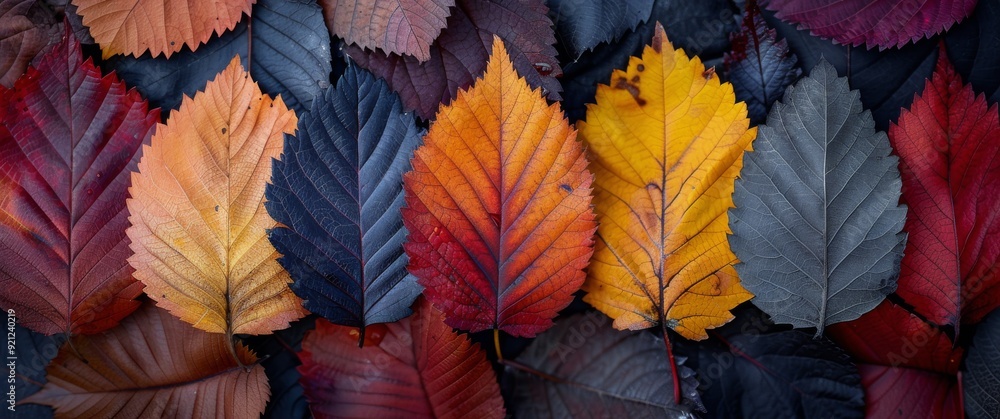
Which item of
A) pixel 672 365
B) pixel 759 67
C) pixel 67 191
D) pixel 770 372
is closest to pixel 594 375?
pixel 672 365

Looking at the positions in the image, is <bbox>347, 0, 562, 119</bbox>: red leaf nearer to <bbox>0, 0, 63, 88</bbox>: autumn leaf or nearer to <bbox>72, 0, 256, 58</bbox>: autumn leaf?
<bbox>72, 0, 256, 58</bbox>: autumn leaf

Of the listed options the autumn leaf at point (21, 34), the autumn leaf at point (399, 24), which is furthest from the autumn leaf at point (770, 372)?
the autumn leaf at point (21, 34)

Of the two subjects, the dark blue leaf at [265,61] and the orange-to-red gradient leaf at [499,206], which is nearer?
the orange-to-red gradient leaf at [499,206]

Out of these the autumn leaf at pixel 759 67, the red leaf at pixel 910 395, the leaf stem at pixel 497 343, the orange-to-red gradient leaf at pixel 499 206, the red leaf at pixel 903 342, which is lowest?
the red leaf at pixel 910 395

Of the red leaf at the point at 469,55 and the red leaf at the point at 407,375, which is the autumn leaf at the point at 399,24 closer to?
the red leaf at the point at 469,55

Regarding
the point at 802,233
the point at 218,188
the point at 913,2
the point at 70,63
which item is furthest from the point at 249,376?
the point at 913,2

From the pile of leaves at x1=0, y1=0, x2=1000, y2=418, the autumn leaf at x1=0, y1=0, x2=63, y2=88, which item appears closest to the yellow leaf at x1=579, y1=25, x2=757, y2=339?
the pile of leaves at x1=0, y1=0, x2=1000, y2=418

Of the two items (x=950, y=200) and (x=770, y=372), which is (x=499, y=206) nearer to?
(x=770, y=372)
